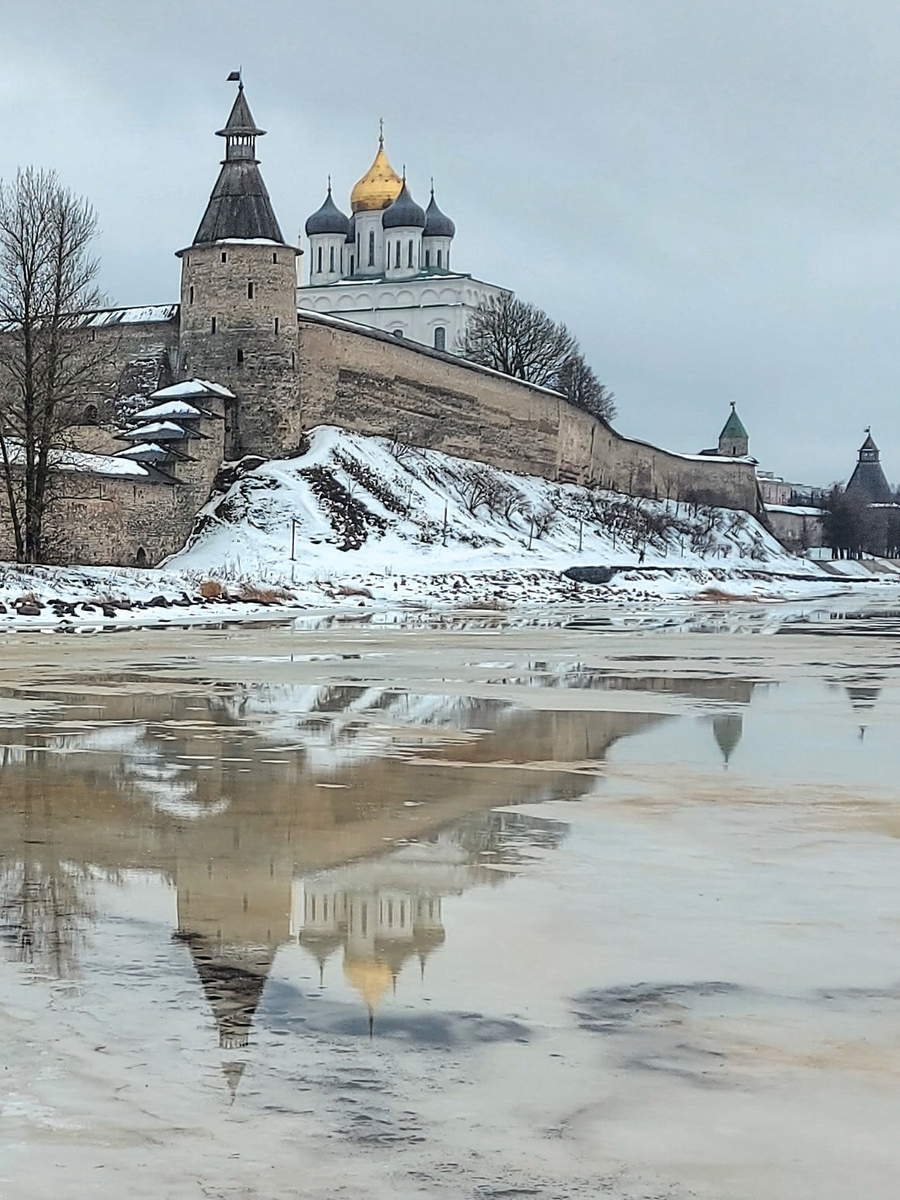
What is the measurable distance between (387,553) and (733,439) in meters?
57.0

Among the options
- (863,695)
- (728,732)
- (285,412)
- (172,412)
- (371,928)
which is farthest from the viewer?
Answer: (285,412)

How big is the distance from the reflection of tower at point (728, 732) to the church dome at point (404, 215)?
66013 millimetres

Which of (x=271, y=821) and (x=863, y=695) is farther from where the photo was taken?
(x=863, y=695)

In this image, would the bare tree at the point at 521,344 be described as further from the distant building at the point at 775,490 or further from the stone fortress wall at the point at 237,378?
the distant building at the point at 775,490

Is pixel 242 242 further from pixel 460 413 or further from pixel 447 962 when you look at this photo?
pixel 447 962

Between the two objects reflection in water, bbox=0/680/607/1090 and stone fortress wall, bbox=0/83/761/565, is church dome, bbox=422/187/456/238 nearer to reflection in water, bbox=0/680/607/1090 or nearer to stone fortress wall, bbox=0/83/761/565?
stone fortress wall, bbox=0/83/761/565

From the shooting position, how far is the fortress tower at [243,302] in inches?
1726

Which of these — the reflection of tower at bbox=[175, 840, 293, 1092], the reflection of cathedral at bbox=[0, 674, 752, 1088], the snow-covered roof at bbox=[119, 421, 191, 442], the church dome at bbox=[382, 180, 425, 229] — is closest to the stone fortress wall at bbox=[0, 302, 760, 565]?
the snow-covered roof at bbox=[119, 421, 191, 442]

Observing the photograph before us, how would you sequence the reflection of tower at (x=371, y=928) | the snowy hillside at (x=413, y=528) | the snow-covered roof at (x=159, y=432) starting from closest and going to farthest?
the reflection of tower at (x=371, y=928) → the snowy hillside at (x=413, y=528) → the snow-covered roof at (x=159, y=432)

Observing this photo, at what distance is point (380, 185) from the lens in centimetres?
7656

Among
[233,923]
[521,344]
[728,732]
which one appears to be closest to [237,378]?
[521,344]

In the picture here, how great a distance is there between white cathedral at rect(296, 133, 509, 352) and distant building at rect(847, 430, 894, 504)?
54411 mm

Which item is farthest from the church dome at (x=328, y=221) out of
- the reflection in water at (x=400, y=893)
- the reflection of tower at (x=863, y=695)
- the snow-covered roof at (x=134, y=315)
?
the reflection in water at (x=400, y=893)

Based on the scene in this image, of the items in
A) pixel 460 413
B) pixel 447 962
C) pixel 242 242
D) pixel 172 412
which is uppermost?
pixel 242 242
